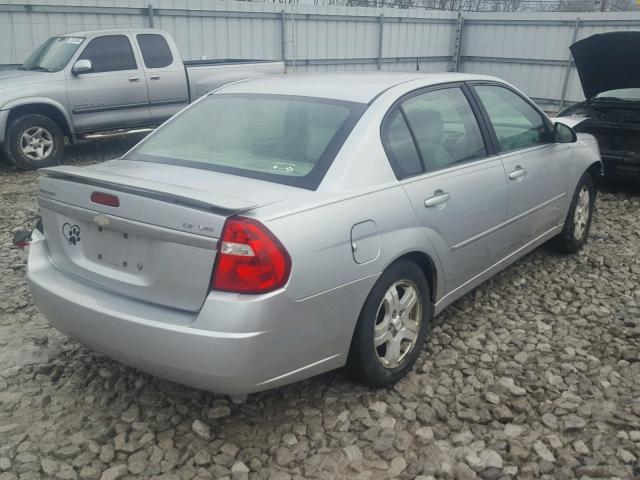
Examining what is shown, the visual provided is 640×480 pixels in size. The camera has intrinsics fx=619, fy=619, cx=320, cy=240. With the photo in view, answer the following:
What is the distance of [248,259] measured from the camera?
2418mm

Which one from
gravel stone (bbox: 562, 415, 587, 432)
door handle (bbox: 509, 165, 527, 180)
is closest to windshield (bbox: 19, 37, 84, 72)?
door handle (bbox: 509, 165, 527, 180)

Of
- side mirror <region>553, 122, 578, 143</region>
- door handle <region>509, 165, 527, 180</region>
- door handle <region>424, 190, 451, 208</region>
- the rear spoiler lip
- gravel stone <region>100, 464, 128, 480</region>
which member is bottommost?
gravel stone <region>100, 464, 128, 480</region>

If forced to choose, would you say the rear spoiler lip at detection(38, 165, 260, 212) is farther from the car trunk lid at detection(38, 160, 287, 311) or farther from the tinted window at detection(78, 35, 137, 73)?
the tinted window at detection(78, 35, 137, 73)

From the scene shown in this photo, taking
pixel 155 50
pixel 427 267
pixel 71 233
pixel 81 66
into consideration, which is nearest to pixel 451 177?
pixel 427 267

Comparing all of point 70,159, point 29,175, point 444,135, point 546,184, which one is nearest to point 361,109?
point 444,135

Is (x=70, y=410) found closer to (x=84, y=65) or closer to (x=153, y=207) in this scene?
(x=153, y=207)

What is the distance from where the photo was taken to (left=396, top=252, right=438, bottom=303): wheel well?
10.6 ft

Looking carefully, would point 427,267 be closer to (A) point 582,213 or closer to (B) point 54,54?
(A) point 582,213

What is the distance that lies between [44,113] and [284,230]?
7143mm

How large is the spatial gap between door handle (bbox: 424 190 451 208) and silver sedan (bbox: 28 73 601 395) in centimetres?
1

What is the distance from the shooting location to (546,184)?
175 inches

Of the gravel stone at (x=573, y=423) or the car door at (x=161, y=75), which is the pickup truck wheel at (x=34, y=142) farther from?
the gravel stone at (x=573, y=423)

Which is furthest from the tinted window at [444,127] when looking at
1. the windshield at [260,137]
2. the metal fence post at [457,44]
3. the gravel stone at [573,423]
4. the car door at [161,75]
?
the metal fence post at [457,44]

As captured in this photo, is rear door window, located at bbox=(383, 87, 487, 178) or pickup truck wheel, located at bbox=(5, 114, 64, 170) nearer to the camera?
rear door window, located at bbox=(383, 87, 487, 178)
